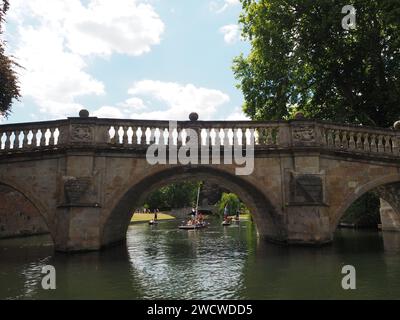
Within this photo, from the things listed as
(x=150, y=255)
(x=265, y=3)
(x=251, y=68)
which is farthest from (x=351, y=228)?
(x=150, y=255)

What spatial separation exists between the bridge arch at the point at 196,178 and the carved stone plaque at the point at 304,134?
2319mm

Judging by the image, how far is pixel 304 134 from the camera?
13.1 metres

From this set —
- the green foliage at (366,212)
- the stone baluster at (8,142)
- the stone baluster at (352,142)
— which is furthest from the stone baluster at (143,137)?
the green foliage at (366,212)

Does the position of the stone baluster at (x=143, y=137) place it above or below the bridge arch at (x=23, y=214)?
above

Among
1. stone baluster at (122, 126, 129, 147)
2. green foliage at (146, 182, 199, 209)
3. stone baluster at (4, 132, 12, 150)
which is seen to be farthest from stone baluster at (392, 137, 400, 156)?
green foliage at (146, 182, 199, 209)

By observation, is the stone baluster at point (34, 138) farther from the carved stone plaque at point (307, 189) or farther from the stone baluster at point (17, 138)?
the carved stone plaque at point (307, 189)

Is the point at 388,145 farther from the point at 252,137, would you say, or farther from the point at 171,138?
the point at 171,138

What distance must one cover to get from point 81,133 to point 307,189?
7.89 m

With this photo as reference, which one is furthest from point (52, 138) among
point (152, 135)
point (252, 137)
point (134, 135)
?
point (252, 137)

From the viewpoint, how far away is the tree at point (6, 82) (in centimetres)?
1360

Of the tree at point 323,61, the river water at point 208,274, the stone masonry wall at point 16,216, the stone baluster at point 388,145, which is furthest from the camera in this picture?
the stone masonry wall at point 16,216

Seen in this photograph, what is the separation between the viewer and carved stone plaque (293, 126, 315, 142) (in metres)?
13.0

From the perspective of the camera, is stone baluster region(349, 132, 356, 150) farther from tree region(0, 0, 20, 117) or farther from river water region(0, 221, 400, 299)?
tree region(0, 0, 20, 117)
